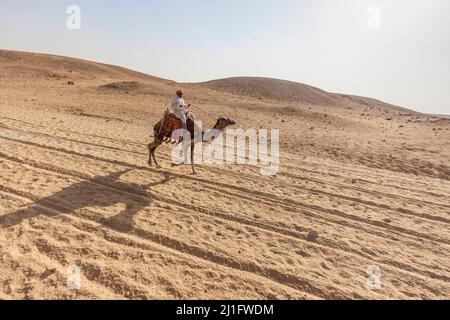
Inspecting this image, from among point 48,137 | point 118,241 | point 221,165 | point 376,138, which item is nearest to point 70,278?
point 118,241

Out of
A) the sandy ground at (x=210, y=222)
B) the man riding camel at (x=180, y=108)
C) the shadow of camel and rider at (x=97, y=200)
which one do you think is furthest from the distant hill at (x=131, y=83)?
the shadow of camel and rider at (x=97, y=200)

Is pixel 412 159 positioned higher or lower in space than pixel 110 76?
lower

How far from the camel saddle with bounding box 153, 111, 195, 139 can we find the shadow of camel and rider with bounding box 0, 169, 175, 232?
140 cm

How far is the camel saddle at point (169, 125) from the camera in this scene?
31.6 feet

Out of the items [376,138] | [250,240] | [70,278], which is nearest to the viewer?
[70,278]

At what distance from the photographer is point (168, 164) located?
10852mm

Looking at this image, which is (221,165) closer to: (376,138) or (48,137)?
(48,137)

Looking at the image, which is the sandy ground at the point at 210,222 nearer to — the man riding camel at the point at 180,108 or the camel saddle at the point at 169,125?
the camel saddle at the point at 169,125

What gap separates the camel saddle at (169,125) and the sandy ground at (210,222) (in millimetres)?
1110

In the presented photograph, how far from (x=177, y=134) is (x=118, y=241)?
173 inches

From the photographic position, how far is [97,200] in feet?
24.7

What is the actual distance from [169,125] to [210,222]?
3.64 meters

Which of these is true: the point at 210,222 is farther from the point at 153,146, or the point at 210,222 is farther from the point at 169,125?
the point at 153,146
